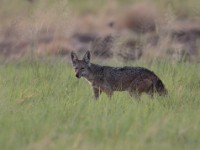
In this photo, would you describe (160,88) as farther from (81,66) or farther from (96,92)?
(81,66)

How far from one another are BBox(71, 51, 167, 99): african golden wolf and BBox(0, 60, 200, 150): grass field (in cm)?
15

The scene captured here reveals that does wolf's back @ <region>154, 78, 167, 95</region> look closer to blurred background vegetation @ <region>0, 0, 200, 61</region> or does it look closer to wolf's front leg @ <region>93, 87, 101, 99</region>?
wolf's front leg @ <region>93, 87, 101, 99</region>

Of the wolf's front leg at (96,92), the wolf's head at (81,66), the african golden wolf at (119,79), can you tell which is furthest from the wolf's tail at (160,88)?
the wolf's head at (81,66)

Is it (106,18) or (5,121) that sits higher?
(106,18)

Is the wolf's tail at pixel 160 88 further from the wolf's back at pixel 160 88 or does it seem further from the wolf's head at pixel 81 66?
the wolf's head at pixel 81 66

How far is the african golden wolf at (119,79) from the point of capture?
12.3 meters

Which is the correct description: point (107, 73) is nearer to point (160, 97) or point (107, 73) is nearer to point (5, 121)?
point (160, 97)

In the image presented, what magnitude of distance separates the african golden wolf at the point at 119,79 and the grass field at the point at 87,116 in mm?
155

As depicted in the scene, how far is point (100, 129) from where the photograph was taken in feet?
30.7

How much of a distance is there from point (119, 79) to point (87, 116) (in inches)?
109

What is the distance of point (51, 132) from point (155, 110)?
209 centimetres

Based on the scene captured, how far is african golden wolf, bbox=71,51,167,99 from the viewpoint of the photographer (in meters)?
12.3

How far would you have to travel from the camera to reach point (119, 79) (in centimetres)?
1280

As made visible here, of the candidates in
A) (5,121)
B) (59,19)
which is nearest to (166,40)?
(59,19)
